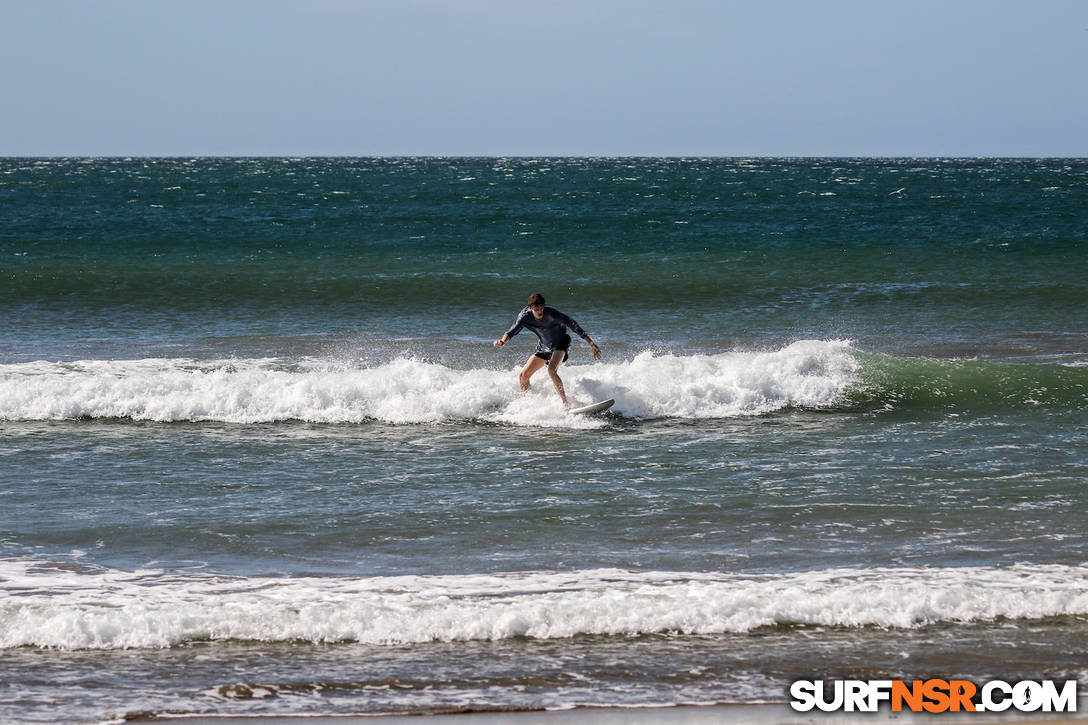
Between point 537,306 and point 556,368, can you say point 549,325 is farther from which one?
point 556,368

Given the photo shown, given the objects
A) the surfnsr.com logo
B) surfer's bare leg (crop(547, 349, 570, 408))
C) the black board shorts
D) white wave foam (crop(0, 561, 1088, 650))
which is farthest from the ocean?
the black board shorts

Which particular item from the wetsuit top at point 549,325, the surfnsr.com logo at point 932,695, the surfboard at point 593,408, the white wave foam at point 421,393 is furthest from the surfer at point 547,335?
the surfnsr.com logo at point 932,695

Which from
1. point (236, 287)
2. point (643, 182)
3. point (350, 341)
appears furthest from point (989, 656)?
point (643, 182)

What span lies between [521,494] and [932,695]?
14.9 ft

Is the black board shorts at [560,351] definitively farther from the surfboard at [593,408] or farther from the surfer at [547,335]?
the surfboard at [593,408]

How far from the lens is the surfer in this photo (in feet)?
41.8

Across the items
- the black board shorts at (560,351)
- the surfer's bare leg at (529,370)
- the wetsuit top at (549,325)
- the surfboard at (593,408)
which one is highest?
the wetsuit top at (549,325)

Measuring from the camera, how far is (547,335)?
13008 millimetres

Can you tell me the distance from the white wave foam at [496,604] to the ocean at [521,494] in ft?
0.08

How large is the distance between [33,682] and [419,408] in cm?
756

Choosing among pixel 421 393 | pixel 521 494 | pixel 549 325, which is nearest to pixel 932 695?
pixel 521 494

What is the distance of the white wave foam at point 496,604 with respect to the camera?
6664 mm

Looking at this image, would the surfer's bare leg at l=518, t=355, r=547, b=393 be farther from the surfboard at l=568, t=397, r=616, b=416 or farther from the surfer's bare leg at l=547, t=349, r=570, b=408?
the surfboard at l=568, t=397, r=616, b=416

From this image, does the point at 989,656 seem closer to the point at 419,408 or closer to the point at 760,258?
the point at 419,408
